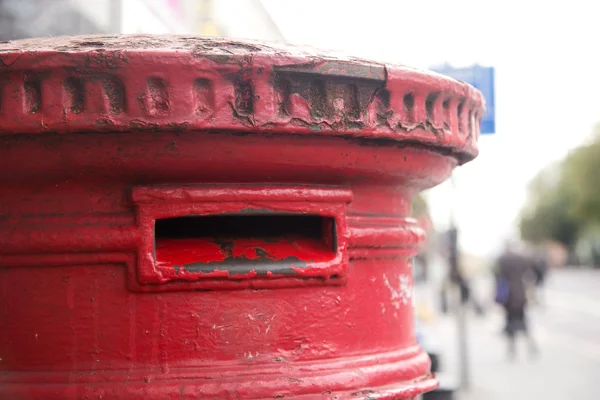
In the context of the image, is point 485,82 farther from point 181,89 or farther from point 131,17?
point 181,89

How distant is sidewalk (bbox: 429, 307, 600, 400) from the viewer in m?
6.27

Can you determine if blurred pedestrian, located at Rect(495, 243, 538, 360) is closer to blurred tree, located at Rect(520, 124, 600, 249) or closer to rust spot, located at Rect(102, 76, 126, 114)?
rust spot, located at Rect(102, 76, 126, 114)

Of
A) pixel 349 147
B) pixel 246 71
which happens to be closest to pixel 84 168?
pixel 246 71

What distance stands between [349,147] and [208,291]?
0.32 metres

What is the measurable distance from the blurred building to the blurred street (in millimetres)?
3431

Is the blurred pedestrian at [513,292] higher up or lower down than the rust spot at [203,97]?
lower down

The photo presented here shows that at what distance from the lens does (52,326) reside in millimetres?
1021

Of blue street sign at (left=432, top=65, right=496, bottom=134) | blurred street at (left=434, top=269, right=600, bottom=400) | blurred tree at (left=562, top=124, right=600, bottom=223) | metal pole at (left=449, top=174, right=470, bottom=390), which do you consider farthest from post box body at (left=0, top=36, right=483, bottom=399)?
blurred tree at (left=562, top=124, right=600, bottom=223)

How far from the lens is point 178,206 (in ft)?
3.33

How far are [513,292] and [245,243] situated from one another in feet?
26.2

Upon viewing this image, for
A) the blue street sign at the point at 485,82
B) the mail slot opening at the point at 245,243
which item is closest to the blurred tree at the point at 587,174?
the blue street sign at the point at 485,82

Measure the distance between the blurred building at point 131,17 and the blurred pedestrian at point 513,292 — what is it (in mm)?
3964

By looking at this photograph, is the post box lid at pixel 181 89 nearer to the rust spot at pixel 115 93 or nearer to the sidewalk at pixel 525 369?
the rust spot at pixel 115 93

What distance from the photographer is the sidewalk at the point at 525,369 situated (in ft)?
20.6
